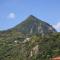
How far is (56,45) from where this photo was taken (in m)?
120

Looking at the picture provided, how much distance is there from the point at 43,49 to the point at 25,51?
14.0 m

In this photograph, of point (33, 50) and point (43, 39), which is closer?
point (33, 50)

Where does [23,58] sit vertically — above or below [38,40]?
below

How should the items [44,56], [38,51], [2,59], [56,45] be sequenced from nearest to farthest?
[44,56], [38,51], [56,45], [2,59]

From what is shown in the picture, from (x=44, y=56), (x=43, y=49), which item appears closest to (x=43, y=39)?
(x=43, y=49)

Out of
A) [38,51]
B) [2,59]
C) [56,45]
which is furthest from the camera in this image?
[2,59]

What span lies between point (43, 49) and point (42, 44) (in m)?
7.73

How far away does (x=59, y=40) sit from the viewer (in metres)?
124

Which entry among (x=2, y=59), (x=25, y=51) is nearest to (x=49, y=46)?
(x=25, y=51)

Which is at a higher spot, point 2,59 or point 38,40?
point 38,40

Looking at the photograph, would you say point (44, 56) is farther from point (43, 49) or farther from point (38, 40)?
point (38, 40)

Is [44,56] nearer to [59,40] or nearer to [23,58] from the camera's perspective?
[23,58]

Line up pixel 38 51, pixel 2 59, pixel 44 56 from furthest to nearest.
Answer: pixel 2 59
pixel 38 51
pixel 44 56

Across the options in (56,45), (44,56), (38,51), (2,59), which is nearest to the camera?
(44,56)
